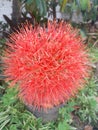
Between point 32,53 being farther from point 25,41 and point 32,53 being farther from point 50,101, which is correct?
point 50,101

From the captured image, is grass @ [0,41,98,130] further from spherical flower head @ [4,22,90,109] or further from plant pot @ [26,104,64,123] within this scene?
spherical flower head @ [4,22,90,109]

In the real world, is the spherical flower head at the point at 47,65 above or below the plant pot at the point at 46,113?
above

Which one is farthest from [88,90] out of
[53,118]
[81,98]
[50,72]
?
[50,72]

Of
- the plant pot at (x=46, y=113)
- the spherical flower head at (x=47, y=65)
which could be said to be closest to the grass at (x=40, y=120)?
the plant pot at (x=46, y=113)

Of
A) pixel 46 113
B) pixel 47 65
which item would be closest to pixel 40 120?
pixel 46 113

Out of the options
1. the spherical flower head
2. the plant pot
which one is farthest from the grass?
the spherical flower head

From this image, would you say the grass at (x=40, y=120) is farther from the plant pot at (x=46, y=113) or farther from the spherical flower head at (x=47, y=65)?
the spherical flower head at (x=47, y=65)

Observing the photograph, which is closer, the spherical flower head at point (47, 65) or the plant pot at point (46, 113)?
the spherical flower head at point (47, 65)
